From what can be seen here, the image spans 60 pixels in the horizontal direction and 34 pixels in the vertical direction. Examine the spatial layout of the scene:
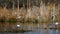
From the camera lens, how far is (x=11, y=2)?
43.8 feet

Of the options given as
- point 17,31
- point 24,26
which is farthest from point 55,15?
point 17,31

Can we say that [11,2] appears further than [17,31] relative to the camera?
Yes

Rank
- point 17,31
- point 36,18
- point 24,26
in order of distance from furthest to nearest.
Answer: point 36,18 → point 24,26 → point 17,31

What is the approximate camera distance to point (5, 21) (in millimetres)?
13180

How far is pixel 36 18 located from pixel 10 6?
180 cm

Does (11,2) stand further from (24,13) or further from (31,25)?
(31,25)

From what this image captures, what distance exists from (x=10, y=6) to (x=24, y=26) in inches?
68.8

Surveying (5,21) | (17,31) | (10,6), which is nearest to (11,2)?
(10,6)

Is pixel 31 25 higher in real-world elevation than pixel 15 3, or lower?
lower

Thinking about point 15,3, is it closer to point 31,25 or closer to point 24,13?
point 24,13

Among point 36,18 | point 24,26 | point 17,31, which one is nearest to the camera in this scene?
point 17,31

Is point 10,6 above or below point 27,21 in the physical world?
above

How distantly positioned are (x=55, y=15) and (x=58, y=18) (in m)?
0.33

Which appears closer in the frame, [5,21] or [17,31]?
[17,31]
